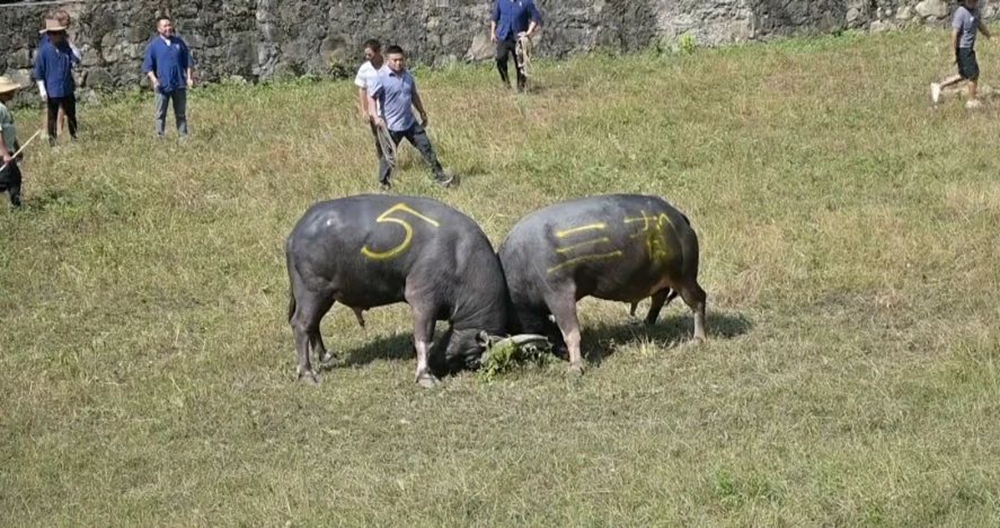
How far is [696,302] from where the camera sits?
11.0 metres

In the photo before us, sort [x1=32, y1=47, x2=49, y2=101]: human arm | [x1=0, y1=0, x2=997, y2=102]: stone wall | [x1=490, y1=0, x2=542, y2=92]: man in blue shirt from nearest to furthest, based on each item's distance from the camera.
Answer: [x1=32, y1=47, x2=49, y2=101]: human arm → [x1=490, y1=0, x2=542, y2=92]: man in blue shirt → [x1=0, y1=0, x2=997, y2=102]: stone wall

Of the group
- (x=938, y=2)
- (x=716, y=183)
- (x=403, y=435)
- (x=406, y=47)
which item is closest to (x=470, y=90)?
(x=406, y=47)

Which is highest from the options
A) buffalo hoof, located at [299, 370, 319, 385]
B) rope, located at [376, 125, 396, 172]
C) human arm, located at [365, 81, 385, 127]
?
human arm, located at [365, 81, 385, 127]

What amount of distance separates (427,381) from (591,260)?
137 cm

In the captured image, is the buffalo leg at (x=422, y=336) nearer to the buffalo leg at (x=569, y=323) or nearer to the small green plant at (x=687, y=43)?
the buffalo leg at (x=569, y=323)

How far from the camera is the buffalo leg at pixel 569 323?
10.5 m

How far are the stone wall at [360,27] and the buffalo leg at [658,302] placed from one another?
40.4ft

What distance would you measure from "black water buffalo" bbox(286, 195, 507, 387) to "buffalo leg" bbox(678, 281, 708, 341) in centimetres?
129

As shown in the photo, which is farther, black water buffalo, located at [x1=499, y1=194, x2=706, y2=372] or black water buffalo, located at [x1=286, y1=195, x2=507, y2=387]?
black water buffalo, located at [x1=499, y1=194, x2=706, y2=372]

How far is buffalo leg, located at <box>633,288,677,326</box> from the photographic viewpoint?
1123 cm

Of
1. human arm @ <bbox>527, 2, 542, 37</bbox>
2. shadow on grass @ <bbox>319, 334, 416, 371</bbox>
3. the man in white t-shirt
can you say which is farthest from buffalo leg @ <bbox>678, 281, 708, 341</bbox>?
human arm @ <bbox>527, 2, 542, 37</bbox>

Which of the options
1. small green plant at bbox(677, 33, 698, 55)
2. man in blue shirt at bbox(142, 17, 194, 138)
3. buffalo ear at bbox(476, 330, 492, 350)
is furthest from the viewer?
small green plant at bbox(677, 33, 698, 55)

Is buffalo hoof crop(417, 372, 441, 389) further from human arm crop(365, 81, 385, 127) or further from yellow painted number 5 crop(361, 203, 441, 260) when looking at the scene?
human arm crop(365, 81, 385, 127)

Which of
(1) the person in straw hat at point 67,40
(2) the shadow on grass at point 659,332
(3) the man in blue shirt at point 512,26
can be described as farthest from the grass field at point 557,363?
(3) the man in blue shirt at point 512,26
